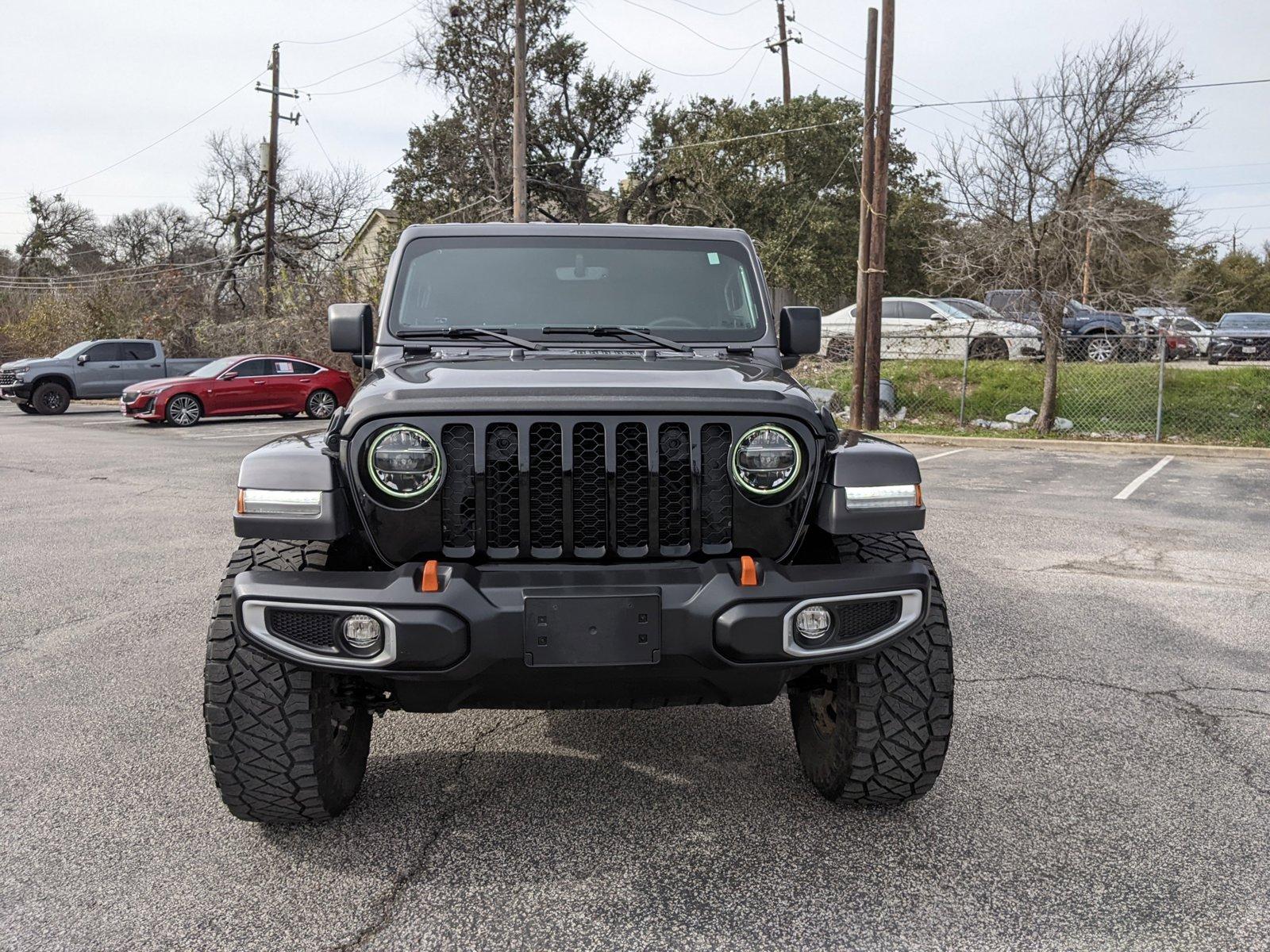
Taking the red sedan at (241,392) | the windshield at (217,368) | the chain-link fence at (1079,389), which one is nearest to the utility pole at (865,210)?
the chain-link fence at (1079,389)

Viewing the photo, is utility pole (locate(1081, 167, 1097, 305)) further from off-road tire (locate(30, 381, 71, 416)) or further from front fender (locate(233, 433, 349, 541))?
off-road tire (locate(30, 381, 71, 416))

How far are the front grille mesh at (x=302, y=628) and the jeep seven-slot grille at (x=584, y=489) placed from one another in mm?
381

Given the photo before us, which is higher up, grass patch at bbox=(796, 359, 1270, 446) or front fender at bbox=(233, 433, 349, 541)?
front fender at bbox=(233, 433, 349, 541)

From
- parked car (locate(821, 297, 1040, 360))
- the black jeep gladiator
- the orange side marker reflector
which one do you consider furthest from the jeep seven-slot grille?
parked car (locate(821, 297, 1040, 360))

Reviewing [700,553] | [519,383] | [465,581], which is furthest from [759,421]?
[465,581]

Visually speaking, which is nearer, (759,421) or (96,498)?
(759,421)

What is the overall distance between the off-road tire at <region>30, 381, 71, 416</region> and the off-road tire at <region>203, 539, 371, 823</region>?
81.6 ft

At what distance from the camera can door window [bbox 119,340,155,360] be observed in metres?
Answer: 25.4

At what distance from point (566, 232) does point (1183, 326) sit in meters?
25.9

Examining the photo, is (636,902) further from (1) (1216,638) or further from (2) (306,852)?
(1) (1216,638)

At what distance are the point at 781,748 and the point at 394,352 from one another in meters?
2.05

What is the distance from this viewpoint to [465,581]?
2.58 metres

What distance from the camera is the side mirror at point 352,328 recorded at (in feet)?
13.2

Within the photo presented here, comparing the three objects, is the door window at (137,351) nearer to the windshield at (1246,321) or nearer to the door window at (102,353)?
the door window at (102,353)
